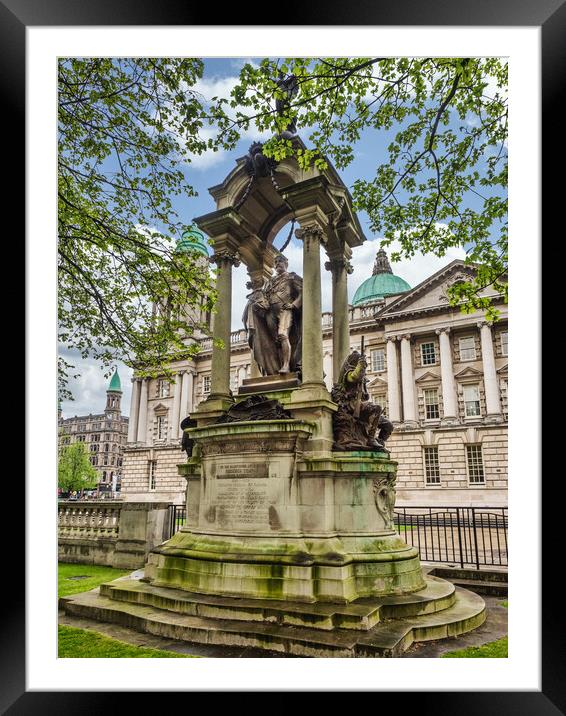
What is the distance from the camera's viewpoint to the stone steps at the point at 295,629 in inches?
180

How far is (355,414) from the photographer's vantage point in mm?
7199

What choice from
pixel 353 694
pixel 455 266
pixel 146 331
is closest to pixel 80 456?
pixel 146 331

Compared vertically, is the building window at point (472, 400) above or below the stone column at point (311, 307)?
below

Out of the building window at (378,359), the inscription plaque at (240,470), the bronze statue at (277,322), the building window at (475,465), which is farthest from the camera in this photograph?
the building window at (378,359)

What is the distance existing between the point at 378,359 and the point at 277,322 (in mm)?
36026

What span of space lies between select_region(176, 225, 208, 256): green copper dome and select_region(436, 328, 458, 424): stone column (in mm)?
33399

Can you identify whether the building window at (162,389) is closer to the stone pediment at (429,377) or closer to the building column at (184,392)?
the building column at (184,392)

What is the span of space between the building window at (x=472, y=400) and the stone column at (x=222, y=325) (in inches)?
1343

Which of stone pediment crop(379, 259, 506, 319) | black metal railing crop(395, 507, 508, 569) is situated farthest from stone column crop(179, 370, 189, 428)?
black metal railing crop(395, 507, 508, 569)

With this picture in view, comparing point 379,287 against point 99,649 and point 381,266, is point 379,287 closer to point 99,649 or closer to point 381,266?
point 381,266

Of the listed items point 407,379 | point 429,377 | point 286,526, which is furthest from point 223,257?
point 429,377

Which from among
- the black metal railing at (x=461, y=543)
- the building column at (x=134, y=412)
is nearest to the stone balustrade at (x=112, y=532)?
the black metal railing at (x=461, y=543)

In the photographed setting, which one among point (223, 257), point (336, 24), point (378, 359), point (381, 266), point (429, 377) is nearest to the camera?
point (336, 24)
